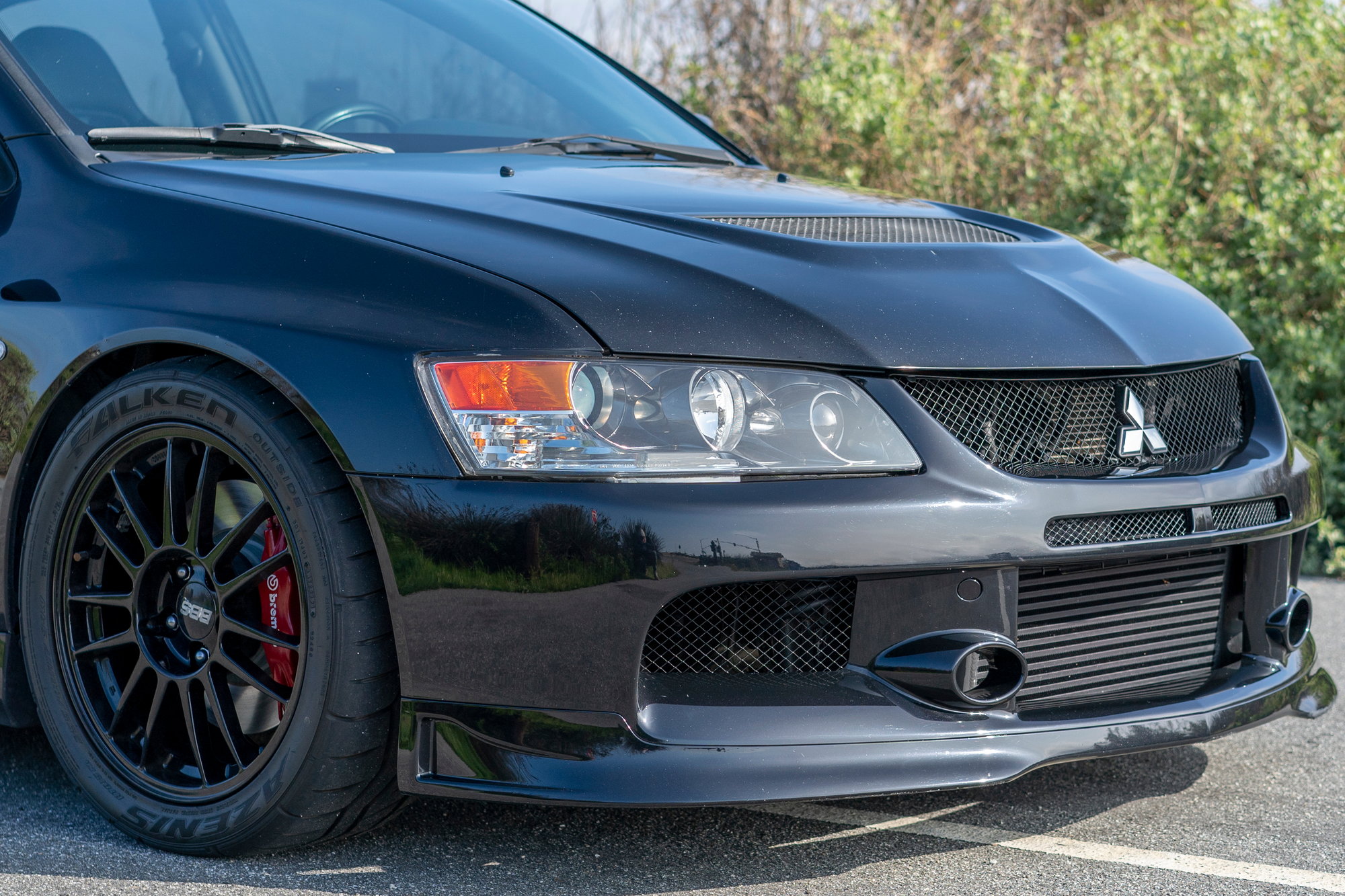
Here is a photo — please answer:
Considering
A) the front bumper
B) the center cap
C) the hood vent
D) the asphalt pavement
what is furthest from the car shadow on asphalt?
the hood vent

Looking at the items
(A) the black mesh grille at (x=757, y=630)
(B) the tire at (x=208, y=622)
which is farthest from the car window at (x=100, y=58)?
(A) the black mesh grille at (x=757, y=630)

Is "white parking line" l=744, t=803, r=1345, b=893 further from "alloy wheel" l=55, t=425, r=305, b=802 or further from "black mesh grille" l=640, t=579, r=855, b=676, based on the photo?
"alloy wheel" l=55, t=425, r=305, b=802

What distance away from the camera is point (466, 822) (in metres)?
2.73

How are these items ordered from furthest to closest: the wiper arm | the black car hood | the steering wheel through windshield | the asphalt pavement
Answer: the steering wheel through windshield
the wiper arm
the asphalt pavement
the black car hood

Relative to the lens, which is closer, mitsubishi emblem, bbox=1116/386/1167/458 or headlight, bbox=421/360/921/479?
headlight, bbox=421/360/921/479

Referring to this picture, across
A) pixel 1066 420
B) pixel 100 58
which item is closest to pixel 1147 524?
pixel 1066 420

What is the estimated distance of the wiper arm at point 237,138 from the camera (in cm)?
290

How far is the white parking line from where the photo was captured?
2.51m

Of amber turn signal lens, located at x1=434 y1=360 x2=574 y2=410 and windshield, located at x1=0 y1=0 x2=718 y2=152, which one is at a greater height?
windshield, located at x1=0 y1=0 x2=718 y2=152

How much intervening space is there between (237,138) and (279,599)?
1.05m

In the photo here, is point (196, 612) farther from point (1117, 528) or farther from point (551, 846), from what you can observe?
point (1117, 528)

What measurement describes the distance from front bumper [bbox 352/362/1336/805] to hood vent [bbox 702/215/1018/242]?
45cm

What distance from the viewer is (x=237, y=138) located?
3031mm

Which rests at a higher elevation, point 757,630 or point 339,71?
point 339,71
